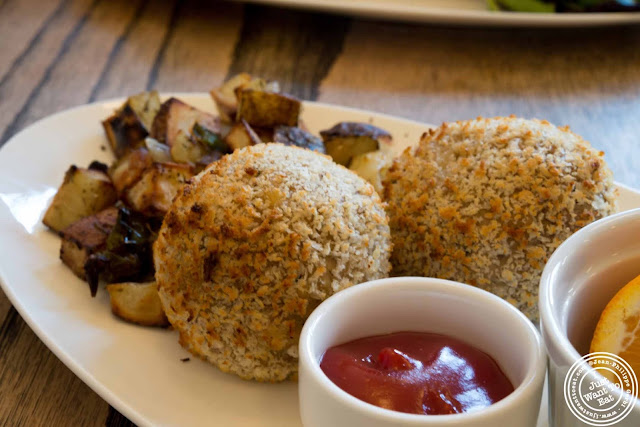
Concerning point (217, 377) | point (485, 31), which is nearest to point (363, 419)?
point (217, 377)

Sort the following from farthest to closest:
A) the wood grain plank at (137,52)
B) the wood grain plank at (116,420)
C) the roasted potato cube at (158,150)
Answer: the wood grain plank at (137,52), the roasted potato cube at (158,150), the wood grain plank at (116,420)

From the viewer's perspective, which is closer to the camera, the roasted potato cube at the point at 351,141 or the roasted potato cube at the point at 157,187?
the roasted potato cube at the point at 157,187

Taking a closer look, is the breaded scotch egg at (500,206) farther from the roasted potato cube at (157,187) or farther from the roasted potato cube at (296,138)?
the roasted potato cube at (157,187)

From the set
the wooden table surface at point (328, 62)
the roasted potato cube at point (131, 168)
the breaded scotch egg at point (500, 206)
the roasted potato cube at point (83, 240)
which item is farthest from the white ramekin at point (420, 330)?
the wooden table surface at point (328, 62)

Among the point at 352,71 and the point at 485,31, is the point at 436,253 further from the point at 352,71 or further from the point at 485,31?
the point at 485,31

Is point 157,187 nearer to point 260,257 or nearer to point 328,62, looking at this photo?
point 260,257

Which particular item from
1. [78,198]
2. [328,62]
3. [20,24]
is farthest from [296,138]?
[20,24]
